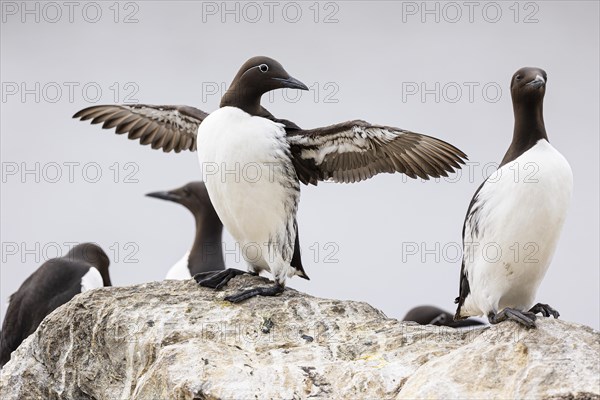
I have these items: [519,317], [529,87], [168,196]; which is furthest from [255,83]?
[168,196]

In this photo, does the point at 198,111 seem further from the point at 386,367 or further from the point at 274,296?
the point at 386,367

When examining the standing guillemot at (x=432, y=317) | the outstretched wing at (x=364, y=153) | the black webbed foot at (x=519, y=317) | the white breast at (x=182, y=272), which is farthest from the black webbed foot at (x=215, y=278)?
the standing guillemot at (x=432, y=317)

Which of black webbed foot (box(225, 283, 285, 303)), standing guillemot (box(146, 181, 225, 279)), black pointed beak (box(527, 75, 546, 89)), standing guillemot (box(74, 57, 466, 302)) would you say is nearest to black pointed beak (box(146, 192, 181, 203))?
standing guillemot (box(146, 181, 225, 279))

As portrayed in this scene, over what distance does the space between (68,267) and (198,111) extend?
5.95 feet

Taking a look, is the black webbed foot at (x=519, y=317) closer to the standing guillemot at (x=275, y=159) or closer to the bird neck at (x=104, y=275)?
the standing guillemot at (x=275, y=159)

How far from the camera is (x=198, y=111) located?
857 centimetres

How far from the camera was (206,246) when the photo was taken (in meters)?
10.8

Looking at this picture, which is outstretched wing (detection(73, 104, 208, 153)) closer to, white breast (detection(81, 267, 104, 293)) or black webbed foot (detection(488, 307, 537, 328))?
white breast (detection(81, 267, 104, 293))

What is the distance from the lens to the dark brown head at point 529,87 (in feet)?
21.9

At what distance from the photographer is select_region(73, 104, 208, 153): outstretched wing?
8.62 m

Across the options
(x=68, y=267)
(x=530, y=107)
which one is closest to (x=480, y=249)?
(x=530, y=107)

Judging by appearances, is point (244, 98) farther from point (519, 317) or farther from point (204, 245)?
point (204, 245)

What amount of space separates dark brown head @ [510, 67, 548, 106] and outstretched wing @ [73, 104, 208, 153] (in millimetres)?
2572

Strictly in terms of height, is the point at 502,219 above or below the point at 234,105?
below
